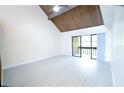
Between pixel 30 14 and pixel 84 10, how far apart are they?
3304 mm

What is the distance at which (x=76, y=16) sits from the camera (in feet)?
24.3

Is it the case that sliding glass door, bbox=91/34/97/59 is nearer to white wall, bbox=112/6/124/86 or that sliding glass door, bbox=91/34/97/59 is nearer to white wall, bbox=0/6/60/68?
white wall, bbox=0/6/60/68

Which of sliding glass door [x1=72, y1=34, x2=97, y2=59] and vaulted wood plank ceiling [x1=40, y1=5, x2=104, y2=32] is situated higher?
vaulted wood plank ceiling [x1=40, y1=5, x2=104, y2=32]

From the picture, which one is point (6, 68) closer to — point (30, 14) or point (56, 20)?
point (30, 14)

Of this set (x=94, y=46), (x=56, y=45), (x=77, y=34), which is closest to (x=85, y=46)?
(x=94, y=46)

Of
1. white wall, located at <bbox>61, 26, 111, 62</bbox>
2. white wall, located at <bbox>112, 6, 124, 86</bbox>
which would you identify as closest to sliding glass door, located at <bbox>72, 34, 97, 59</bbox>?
white wall, located at <bbox>61, 26, 111, 62</bbox>

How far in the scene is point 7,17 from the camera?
235 inches

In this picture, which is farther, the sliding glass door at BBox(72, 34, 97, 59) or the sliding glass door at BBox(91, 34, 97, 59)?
the sliding glass door at BBox(72, 34, 97, 59)

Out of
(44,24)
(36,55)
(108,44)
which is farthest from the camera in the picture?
(44,24)

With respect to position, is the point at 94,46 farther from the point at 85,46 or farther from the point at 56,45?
the point at 56,45

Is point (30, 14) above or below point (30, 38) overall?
above

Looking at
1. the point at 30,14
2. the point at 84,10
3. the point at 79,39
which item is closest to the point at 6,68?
the point at 30,14

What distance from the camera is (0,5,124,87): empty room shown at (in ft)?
14.3
